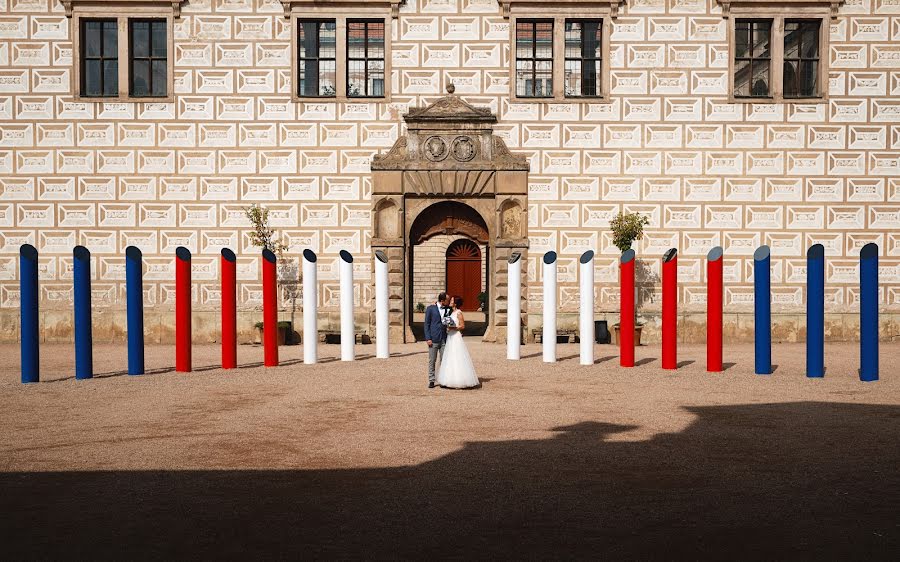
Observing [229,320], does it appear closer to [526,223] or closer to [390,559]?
[526,223]

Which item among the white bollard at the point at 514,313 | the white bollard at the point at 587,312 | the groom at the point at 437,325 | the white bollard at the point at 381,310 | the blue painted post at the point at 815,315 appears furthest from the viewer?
the white bollard at the point at 381,310

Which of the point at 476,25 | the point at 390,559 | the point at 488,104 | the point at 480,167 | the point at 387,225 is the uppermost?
the point at 476,25

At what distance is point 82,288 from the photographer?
13773mm

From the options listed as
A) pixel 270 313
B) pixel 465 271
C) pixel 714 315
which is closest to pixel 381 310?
pixel 270 313

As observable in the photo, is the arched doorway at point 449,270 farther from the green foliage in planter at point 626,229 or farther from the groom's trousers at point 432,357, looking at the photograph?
the groom's trousers at point 432,357

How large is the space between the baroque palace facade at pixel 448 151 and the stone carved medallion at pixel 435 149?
0.21 feet

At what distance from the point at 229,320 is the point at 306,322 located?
1.47m

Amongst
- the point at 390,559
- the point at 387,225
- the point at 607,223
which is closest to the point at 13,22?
the point at 387,225

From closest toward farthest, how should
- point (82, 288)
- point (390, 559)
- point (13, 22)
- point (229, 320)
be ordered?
point (390, 559) → point (82, 288) → point (229, 320) → point (13, 22)

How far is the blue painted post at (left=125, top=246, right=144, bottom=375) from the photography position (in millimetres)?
14141

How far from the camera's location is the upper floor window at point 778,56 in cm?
1980

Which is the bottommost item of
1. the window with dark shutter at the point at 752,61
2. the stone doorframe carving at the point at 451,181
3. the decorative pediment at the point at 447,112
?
the stone doorframe carving at the point at 451,181

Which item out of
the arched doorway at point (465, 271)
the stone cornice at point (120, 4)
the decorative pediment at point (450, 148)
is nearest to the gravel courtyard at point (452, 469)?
the decorative pediment at point (450, 148)

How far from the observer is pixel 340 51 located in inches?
778
